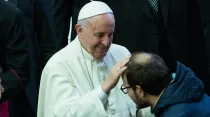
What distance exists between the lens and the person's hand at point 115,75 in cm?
356

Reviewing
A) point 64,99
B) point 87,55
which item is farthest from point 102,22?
point 64,99

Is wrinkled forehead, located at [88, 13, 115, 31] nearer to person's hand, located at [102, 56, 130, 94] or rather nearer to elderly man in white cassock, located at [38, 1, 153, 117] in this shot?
elderly man in white cassock, located at [38, 1, 153, 117]

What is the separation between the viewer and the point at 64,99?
3.83 metres

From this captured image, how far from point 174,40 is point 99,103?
4.94 feet

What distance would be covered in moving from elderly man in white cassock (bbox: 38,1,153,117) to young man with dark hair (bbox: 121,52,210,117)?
0.20 m

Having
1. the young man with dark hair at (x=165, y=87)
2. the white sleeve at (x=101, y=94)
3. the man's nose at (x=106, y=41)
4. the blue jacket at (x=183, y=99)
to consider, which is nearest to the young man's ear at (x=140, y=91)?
the young man with dark hair at (x=165, y=87)

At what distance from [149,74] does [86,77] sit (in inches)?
27.6

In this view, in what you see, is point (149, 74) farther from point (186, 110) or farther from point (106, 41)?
point (106, 41)

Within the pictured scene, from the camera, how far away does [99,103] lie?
12.2 ft

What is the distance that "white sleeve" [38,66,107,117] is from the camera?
3.71m

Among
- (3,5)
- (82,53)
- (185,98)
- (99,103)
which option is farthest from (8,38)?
(185,98)

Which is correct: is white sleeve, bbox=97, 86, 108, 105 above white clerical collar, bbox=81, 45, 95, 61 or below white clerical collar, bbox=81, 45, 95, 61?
below

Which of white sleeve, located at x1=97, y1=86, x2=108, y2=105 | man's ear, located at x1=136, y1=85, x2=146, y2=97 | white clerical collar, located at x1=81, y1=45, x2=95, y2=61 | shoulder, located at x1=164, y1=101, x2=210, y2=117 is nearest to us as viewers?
shoulder, located at x1=164, y1=101, x2=210, y2=117


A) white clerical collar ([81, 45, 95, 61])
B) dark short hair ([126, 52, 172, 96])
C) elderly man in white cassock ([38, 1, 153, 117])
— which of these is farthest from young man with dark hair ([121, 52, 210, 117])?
white clerical collar ([81, 45, 95, 61])
